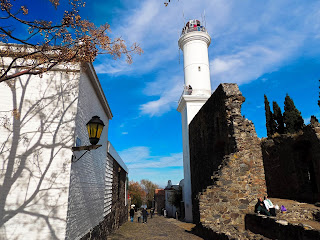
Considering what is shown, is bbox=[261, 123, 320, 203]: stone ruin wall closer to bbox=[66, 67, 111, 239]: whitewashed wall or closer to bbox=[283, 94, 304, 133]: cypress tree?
bbox=[283, 94, 304, 133]: cypress tree

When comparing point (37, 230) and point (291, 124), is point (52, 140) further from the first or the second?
point (291, 124)

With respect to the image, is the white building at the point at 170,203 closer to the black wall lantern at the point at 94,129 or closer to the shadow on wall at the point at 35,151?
the shadow on wall at the point at 35,151

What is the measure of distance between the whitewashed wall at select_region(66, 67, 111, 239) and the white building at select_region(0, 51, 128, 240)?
27mm

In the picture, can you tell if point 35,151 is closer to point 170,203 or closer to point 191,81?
point 191,81

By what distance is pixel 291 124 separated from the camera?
23.7m

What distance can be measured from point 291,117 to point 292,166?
9.83m

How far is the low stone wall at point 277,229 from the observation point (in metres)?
4.86

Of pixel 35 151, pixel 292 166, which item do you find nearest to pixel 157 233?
pixel 35 151

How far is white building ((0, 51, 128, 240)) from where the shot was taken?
5.15m

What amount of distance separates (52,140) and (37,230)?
2.08m

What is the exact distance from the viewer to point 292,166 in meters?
15.9

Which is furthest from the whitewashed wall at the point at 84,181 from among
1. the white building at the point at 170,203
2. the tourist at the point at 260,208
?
the white building at the point at 170,203

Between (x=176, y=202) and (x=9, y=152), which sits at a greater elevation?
(x=9, y=152)

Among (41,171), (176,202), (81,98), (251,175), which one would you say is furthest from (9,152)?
(176,202)
